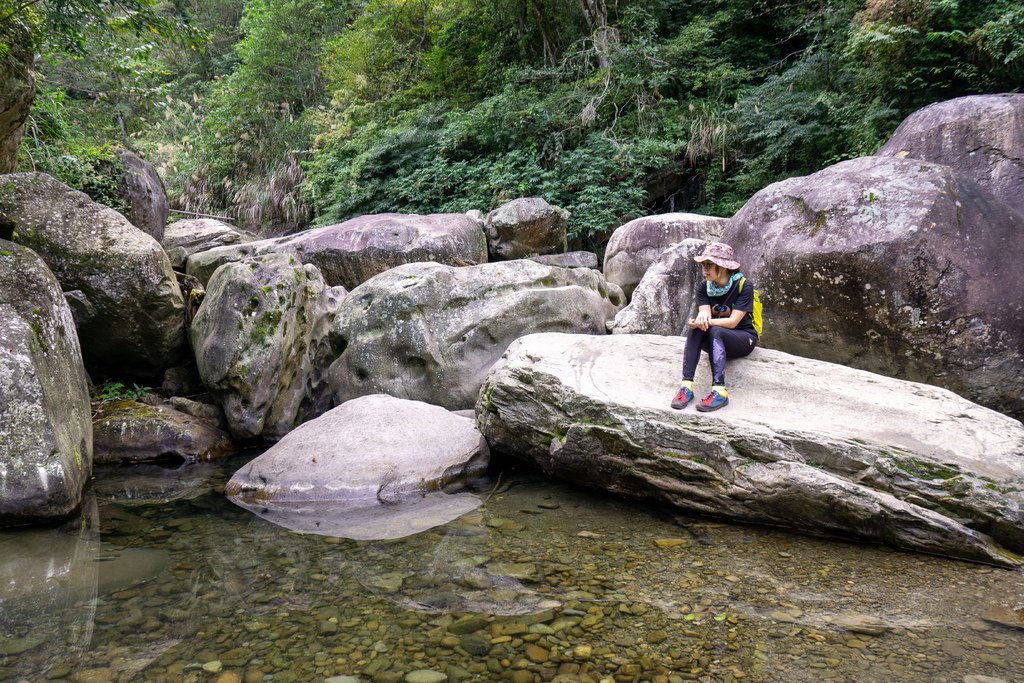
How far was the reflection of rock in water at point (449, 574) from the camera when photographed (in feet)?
10.5

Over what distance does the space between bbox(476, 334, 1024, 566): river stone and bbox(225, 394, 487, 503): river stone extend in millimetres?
413

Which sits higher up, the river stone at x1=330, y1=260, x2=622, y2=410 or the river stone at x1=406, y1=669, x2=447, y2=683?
the river stone at x1=330, y1=260, x2=622, y2=410

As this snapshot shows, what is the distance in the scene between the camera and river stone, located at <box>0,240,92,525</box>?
418cm

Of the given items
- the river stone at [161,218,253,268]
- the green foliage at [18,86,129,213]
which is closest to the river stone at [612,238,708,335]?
the river stone at [161,218,253,268]

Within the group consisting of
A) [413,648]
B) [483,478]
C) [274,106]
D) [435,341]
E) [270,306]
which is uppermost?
[274,106]

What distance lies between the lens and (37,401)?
171 inches

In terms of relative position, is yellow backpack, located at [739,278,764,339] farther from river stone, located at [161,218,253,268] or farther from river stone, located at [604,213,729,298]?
river stone, located at [161,218,253,268]

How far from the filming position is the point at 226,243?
35.1 ft

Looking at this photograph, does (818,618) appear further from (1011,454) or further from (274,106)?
(274,106)

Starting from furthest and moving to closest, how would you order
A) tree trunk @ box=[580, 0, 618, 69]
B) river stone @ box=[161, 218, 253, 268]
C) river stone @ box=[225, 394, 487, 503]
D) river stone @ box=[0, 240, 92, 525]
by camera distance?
tree trunk @ box=[580, 0, 618, 69], river stone @ box=[161, 218, 253, 268], river stone @ box=[225, 394, 487, 503], river stone @ box=[0, 240, 92, 525]

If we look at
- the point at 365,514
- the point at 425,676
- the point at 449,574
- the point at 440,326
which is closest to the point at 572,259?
the point at 440,326

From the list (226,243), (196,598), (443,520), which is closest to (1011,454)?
(443,520)

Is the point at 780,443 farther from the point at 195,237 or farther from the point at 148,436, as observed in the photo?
the point at 195,237

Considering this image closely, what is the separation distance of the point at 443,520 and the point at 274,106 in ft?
59.9
